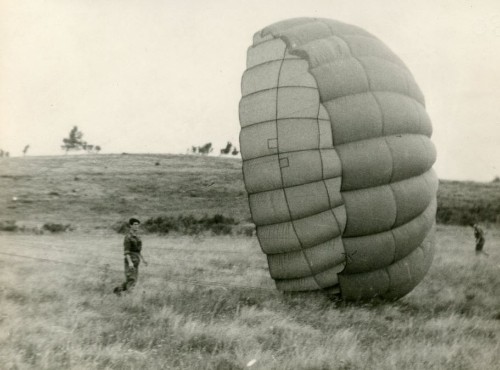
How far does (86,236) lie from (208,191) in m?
5.82

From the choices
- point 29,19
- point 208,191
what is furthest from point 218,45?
point 208,191

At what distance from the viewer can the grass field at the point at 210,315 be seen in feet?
15.1

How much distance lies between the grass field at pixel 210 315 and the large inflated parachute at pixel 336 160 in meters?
0.50

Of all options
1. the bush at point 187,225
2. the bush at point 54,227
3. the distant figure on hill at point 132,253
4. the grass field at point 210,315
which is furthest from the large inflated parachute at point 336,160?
the bush at point 187,225

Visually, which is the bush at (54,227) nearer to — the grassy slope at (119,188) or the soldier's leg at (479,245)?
the grassy slope at (119,188)

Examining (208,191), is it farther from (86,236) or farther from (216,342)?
(216,342)

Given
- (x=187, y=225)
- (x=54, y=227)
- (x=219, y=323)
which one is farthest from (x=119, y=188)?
(x=219, y=323)

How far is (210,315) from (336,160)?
2331 mm

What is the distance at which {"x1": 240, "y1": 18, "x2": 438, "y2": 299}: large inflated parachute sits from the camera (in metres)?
5.33

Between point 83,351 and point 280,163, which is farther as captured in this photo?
point 280,163

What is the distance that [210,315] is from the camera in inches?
219

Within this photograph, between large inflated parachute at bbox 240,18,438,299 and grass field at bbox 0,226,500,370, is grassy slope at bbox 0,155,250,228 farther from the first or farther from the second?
large inflated parachute at bbox 240,18,438,299

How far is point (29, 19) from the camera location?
558 cm

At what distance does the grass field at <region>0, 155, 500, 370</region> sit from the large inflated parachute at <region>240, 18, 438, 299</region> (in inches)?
19.6
